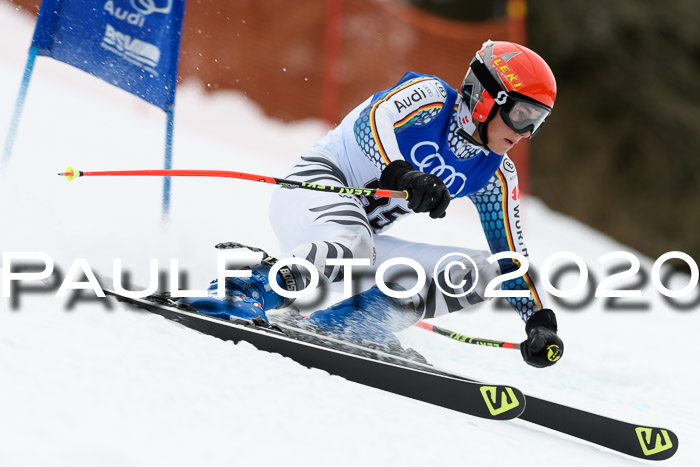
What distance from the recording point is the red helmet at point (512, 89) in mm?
2996

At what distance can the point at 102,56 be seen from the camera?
3.73 metres

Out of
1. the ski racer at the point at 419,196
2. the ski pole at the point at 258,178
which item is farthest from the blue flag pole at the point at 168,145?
the ski pole at the point at 258,178

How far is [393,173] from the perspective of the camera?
288 cm

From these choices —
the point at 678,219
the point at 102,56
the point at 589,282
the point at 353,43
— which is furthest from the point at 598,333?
the point at 678,219

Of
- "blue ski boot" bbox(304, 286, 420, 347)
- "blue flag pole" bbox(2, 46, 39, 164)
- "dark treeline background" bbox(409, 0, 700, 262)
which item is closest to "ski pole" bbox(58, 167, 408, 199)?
"blue ski boot" bbox(304, 286, 420, 347)

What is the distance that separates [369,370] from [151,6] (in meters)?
2.18

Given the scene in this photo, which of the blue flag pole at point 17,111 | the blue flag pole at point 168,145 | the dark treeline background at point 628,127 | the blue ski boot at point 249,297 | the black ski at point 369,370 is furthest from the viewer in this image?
the dark treeline background at point 628,127

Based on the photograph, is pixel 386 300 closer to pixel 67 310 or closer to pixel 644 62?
pixel 67 310

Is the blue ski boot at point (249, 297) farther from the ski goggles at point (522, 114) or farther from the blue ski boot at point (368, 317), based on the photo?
the ski goggles at point (522, 114)

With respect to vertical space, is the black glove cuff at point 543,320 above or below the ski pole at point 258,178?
below

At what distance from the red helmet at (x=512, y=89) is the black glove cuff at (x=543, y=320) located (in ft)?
2.36

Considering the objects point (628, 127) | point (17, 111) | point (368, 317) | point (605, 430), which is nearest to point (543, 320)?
point (605, 430)

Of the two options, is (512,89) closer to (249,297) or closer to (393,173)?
(393,173)

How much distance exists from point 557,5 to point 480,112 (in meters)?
10.1
